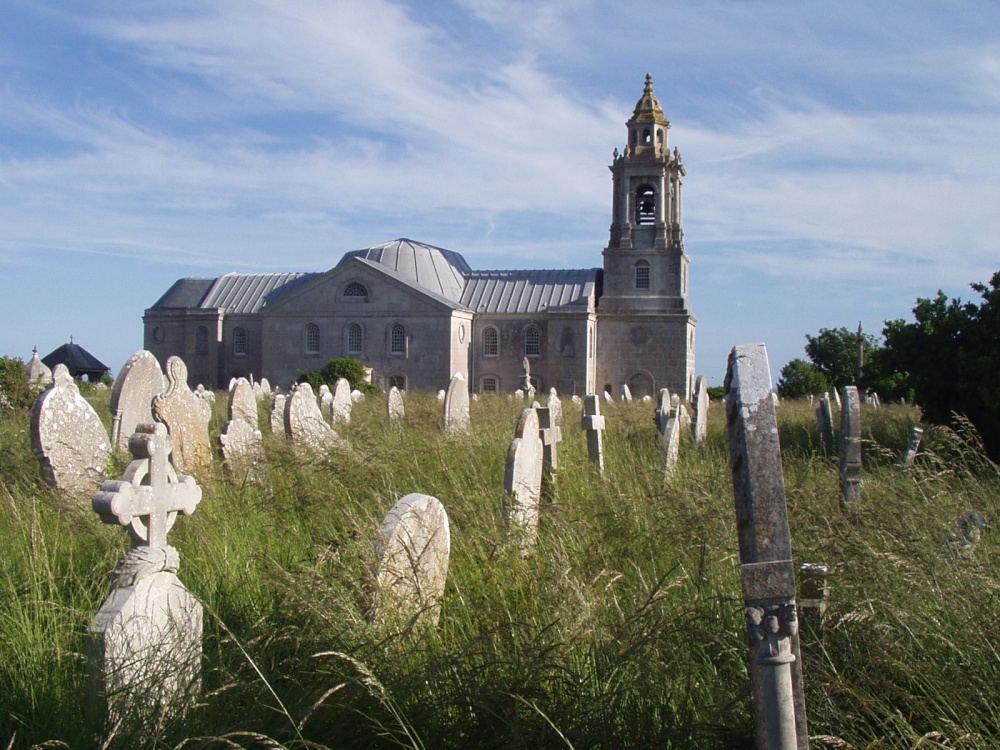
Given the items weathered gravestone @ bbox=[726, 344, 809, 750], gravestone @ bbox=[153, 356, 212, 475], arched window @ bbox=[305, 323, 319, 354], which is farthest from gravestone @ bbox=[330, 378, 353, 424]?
arched window @ bbox=[305, 323, 319, 354]

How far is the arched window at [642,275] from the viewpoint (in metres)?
46.1

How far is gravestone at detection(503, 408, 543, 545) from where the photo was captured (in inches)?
173

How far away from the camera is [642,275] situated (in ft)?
152

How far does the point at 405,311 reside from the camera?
149 ft

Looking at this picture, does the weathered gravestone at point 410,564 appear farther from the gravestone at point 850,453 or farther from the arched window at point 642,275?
the arched window at point 642,275

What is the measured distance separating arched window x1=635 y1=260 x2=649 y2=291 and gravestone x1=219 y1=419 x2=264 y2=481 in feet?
129

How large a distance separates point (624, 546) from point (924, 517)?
1.36 meters

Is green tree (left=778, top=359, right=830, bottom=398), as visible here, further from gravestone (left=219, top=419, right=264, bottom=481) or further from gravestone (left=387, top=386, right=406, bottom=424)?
gravestone (left=219, top=419, right=264, bottom=481)

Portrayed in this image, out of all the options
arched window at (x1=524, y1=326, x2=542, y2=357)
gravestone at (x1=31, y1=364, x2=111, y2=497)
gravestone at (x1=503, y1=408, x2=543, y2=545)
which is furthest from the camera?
arched window at (x1=524, y1=326, x2=542, y2=357)

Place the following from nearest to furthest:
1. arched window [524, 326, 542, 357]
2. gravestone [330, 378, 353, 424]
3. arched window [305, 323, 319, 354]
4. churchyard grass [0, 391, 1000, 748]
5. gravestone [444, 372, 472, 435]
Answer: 1. churchyard grass [0, 391, 1000, 748]
2. gravestone [444, 372, 472, 435]
3. gravestone [330, 378, 353, 424]
4. arched window [305, 323, 319, 354]
5. arched window [524, 326, 542, 357]

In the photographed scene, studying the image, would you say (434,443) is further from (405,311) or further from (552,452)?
(405,311)

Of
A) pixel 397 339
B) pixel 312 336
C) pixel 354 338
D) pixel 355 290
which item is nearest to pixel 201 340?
pixel 312 336

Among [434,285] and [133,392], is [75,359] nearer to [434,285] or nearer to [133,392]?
[434,285]

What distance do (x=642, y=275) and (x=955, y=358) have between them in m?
34.9
